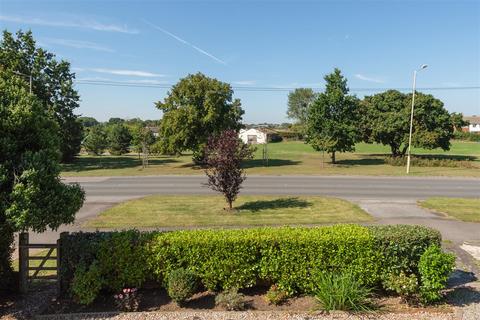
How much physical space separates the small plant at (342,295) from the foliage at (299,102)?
4498 inches

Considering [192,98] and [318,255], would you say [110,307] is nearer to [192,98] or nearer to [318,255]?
[318,255]

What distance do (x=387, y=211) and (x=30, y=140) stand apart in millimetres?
14802

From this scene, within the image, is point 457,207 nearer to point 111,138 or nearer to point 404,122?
point 404,122

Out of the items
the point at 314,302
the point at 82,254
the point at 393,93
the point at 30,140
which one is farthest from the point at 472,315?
the point at 393,93

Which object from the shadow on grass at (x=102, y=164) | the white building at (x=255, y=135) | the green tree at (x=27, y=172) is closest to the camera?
the green tree at (x=27, y=172)

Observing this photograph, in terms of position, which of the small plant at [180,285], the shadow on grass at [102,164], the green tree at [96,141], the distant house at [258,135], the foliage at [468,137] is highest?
the foliage at [468,137]

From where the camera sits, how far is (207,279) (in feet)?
23.9

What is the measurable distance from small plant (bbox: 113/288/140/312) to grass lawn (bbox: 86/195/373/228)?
24.1ft

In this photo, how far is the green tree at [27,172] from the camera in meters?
6.26

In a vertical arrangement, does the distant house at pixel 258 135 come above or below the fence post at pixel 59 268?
above

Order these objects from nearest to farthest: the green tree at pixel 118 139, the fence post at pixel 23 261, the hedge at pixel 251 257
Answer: the hedge at pixel 251 257, the fence post at pixel 23 261, the green tree at pixel 118 139

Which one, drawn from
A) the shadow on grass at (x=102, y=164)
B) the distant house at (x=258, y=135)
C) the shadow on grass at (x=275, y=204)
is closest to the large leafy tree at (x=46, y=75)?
the shadow on grass at (x=102, y=164)

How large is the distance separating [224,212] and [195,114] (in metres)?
19.2

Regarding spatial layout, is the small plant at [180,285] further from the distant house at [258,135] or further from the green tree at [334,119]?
the distant house at [258,135]
